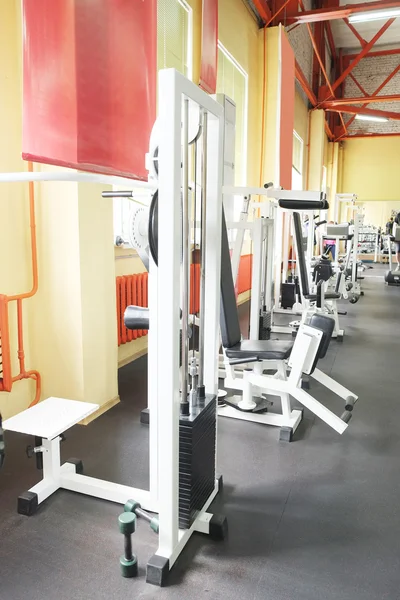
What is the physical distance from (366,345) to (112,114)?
12.2 ft

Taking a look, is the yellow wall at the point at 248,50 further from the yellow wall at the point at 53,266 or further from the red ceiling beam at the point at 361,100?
the red ceiling beam at the point at 361,100

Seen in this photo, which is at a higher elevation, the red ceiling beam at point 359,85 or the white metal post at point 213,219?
the red ceiling beam at point 359,85

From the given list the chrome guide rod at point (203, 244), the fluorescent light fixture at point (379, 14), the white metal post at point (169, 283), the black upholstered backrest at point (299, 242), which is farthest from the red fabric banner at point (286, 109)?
the white metal post at point (169, 283)

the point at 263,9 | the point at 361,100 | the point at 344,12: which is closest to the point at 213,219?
the point at 263,9

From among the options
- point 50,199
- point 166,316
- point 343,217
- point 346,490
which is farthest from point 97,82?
point 343,217

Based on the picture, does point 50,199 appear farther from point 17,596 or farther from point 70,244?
point 17,596

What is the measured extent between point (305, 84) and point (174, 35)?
6.03 metres

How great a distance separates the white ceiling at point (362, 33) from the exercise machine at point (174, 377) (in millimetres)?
10130

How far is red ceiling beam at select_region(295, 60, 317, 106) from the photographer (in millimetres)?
8794

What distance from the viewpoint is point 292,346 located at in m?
2.81

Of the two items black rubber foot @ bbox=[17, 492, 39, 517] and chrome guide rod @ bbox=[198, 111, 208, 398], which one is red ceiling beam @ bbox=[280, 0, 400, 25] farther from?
black rubber foot @ bbox=[17, 492, 39, 517]

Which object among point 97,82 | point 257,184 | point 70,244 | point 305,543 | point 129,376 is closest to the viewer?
point 305,543

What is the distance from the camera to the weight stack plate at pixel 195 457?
1717 millimetres

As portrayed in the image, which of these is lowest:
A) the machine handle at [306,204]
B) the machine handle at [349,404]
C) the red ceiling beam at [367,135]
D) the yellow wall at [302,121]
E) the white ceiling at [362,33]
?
the machine handle at [349,404]
